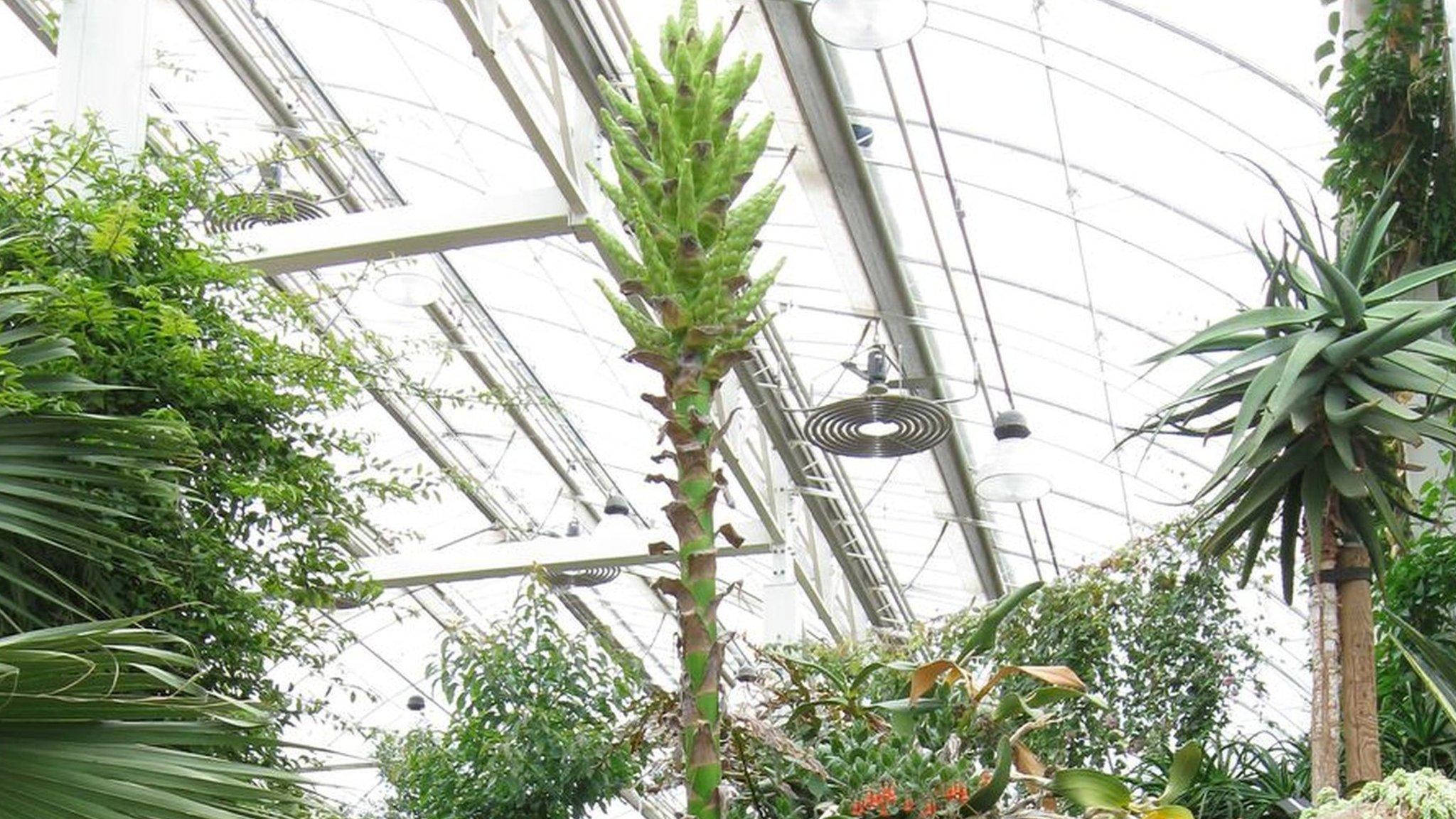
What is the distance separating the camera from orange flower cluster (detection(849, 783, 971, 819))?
418 centimetres

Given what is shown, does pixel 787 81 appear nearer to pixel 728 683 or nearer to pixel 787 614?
pixel 787 614

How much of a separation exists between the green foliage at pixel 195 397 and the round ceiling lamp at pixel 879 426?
207 inches

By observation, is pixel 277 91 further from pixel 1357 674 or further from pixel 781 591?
pixel 1357 674

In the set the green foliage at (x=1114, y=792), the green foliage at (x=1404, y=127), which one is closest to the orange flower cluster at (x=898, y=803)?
the green foliage at (x=1114, y=792)

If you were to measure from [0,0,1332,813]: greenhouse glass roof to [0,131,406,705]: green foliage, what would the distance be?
44 cm

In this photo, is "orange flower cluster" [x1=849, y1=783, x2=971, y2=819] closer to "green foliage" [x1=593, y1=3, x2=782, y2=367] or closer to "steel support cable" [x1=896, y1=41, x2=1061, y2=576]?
"green foliage" [x1=593, y1=3, x2=782, y2=367]

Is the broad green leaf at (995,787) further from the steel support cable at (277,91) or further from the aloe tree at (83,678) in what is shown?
the steel support cable at (277,91)

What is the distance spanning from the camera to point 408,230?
32.1 feet

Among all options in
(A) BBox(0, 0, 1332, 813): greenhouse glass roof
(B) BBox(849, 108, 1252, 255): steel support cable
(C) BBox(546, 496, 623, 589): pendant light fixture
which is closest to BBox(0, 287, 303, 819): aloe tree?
(A) BBox(0, 0, 1332, 813): greenhouse glass roof

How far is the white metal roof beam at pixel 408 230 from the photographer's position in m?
9.64

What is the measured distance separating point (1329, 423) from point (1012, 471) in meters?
6.39

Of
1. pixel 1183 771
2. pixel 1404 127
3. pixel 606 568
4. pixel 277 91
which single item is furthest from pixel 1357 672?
pixel 277 91

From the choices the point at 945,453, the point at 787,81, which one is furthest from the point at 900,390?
the point at 945,453

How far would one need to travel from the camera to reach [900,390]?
10484 mm
